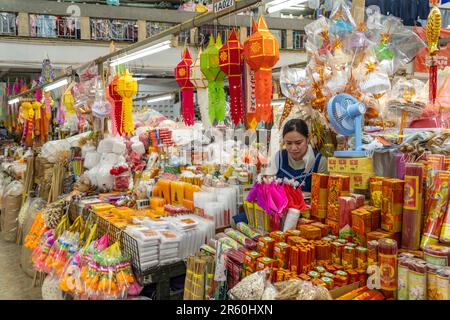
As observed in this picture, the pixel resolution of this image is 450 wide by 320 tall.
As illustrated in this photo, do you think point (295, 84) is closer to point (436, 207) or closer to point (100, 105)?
point (436, 207)

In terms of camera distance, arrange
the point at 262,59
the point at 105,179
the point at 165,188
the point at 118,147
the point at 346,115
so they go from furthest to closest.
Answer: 1. the point at 118,147
2. the point at 105,179
3. the point at 165,188
4. the point at 262,59
5. the point at 346,115

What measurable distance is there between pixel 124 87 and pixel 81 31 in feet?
17.5

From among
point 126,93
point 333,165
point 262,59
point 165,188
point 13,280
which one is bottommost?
point 13,280

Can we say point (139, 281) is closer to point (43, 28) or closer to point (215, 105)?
point (215, 105)

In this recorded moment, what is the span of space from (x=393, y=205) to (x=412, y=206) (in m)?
0.09

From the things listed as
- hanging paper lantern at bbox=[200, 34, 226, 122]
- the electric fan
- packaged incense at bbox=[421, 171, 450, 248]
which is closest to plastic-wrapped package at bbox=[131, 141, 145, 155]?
hanging paper lantern at bbox=[200, 34, 226, 122]

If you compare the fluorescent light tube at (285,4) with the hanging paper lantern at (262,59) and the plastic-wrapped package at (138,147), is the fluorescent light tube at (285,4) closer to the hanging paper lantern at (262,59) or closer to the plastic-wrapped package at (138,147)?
the hanging paper lantern at (262,59)

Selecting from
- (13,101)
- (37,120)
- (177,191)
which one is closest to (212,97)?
(177,191)

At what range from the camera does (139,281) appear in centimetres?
256

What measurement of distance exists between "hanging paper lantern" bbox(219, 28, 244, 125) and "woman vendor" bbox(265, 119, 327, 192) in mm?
A: 487

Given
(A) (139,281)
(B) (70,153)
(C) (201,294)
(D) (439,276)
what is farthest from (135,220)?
(B) (70,153)

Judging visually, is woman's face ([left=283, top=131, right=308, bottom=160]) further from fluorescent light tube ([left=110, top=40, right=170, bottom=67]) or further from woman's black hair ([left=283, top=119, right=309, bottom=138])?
fluorescent light tube ([left=110, top=40, right=170, bottom=67])

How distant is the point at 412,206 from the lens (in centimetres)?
179

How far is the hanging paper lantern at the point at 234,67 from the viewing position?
2740 mm
